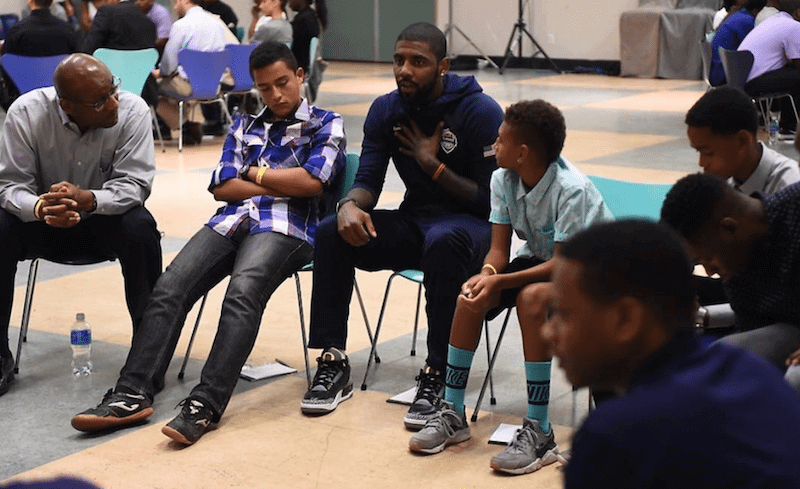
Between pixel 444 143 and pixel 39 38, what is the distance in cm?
674

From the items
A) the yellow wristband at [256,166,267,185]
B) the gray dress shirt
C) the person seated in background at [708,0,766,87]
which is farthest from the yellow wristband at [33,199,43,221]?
the person seated in background at [708,0,766,87]

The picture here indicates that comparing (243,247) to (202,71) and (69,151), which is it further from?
(202,71)

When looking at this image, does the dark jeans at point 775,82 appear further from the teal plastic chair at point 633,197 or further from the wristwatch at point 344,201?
the wristwatch at point 344,201

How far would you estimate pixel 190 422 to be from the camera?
156 inches

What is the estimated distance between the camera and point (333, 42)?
20.8 m

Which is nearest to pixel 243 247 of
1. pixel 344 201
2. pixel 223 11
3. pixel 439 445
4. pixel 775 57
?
pixel 344 201

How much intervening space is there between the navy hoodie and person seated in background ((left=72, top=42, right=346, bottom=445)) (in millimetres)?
159

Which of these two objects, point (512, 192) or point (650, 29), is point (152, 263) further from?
point (650, 29)

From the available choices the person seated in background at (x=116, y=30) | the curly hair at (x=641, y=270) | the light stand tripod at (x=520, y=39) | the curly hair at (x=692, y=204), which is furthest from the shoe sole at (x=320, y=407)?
the light stand tripod at (x=520, y=39)

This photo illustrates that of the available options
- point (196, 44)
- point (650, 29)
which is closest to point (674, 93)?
point (650, 29)

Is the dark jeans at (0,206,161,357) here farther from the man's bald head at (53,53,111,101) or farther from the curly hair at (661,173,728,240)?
the curly hair at (661,173,728,240)

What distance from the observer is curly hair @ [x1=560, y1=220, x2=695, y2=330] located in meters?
1.73

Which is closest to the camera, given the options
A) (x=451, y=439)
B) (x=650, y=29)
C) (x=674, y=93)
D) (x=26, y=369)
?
(x=451, y=439)

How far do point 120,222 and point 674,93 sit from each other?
1149cm
